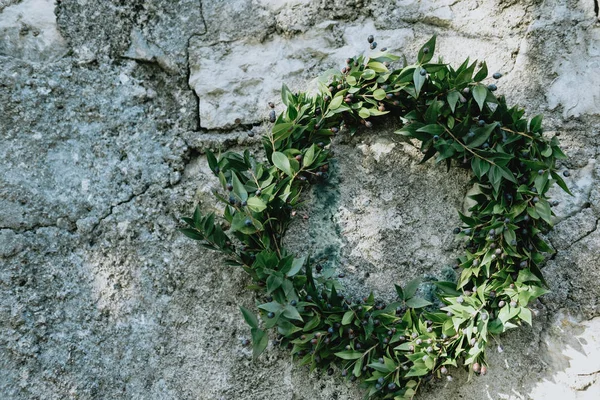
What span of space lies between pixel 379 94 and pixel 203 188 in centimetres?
51

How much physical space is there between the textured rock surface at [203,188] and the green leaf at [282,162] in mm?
146

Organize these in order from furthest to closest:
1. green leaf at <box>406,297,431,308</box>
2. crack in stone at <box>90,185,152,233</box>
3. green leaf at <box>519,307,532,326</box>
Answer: crack in stone at <box>90,185,152,233</box>, green leaf at <box>406,297,431,308</box>, green leaf at <box>519,307,532,326</box>

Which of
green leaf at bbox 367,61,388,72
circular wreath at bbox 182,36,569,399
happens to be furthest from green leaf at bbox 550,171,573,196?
green leaf at bbox 367,61,388,72

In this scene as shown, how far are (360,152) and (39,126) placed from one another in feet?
2.69

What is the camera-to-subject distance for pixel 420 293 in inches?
56.2

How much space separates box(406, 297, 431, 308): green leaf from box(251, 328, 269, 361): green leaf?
0.34 meters

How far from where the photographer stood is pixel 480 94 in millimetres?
1308

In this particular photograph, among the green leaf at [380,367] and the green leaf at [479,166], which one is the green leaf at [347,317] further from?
the green leaf at [479,166]

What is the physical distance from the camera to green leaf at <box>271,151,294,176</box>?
1.37m

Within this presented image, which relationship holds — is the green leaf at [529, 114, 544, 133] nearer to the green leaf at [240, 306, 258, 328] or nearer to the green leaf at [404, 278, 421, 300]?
the green leaf at [404, 278, 421, 300]

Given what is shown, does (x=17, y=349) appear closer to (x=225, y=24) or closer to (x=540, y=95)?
(x=225, y=24)

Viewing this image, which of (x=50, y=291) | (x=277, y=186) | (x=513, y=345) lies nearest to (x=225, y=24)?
(x=277, y=186)

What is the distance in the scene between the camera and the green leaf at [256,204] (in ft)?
4.36

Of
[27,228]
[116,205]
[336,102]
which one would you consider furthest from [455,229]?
[27,228]
